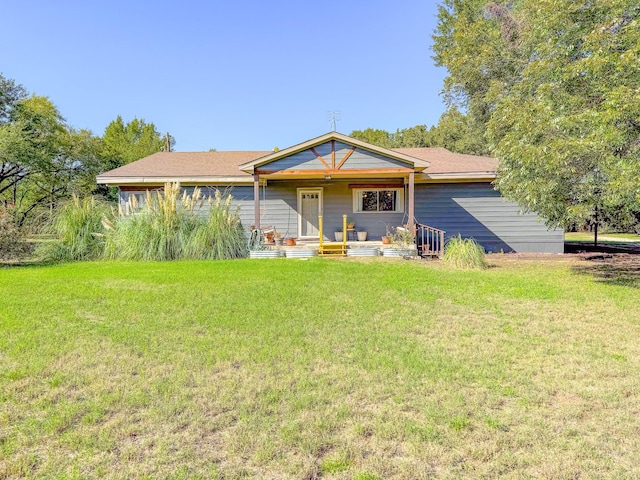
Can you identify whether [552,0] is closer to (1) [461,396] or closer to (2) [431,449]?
(1) [461,396]

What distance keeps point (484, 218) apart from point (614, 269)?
4582 mm

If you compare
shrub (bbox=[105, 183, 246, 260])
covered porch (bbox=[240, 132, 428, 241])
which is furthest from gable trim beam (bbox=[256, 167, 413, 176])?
shrub (bbox=[105, 183, 246, 260])

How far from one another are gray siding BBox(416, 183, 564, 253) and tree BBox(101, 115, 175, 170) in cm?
2810

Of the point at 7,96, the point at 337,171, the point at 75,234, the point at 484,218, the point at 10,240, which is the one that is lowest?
the point at 10,240

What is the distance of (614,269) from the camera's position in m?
9.28

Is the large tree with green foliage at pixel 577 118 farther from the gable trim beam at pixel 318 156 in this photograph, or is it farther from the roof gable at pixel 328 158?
the gable trim beam at pixel 318 156

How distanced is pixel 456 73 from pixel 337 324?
14.7 m

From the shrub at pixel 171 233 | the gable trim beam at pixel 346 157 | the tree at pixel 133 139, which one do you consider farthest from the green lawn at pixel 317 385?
the tree at pixel 133 139

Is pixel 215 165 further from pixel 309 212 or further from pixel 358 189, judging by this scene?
pixel 358 189

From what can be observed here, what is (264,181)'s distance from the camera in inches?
545

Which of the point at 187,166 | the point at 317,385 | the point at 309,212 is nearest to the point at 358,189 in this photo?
the point at 309,212

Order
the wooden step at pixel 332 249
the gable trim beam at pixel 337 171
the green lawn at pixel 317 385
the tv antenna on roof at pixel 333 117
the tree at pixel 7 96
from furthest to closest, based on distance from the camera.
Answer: the tree at pixel 7 96 < the tv antenna on roof at pixel 333 117 < the gable trim beam at pixel 337 171 < the wooden step at pixel 332 249 < the green lawn at pixel 317 385

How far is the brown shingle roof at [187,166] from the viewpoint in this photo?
13.7 metres

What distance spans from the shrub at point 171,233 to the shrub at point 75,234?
1.42 ft
